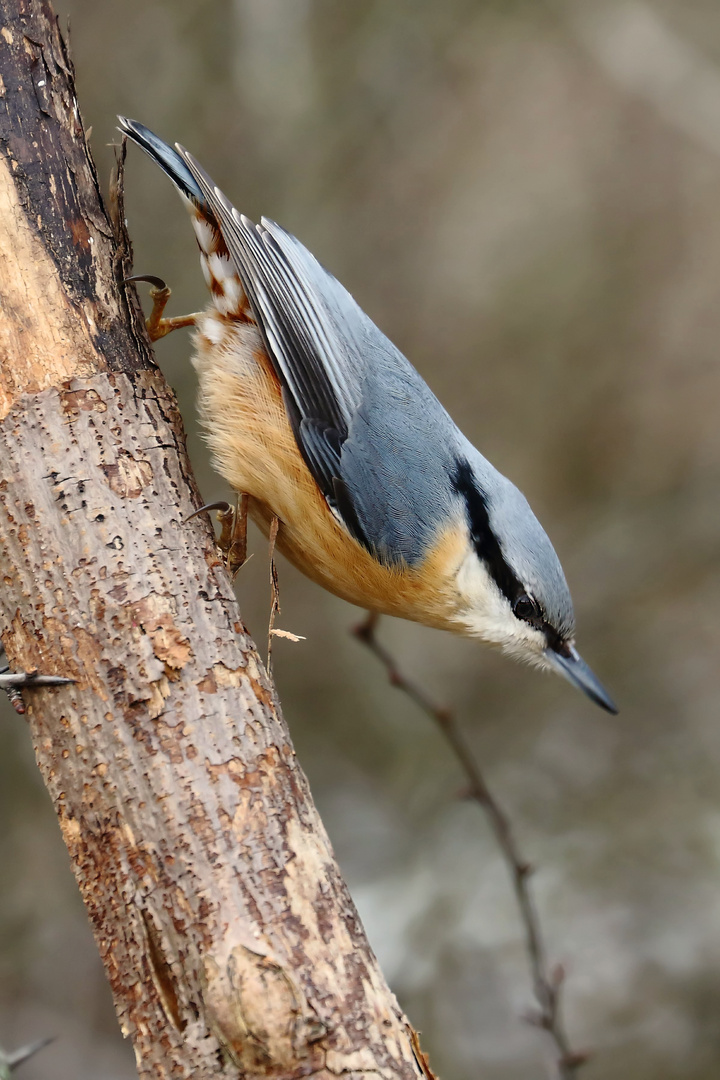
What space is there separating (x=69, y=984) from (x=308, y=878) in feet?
10.9

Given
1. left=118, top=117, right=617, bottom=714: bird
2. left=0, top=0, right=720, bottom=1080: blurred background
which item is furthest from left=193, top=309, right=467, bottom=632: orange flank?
left=0, top=0, right=720, bottom=1080: blurred background

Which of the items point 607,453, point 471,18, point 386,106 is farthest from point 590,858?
point 471,18

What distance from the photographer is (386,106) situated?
4.75 m

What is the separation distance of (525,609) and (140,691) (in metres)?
1.38

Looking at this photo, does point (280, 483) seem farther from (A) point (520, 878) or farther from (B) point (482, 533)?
(A) point (520, 878)

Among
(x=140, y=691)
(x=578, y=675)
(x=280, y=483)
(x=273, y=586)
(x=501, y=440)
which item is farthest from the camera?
(x=501, y=440)

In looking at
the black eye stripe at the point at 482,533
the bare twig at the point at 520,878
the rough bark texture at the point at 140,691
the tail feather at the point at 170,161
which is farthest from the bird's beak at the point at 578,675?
the tail feather at the point at 170,161

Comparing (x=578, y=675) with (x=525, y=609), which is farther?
(x=578, y=675)

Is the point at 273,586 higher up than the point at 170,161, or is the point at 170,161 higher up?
the point at 170,161

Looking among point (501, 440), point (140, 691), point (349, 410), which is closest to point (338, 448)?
point (349, 410)

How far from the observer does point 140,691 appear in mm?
1465

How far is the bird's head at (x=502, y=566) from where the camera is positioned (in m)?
2.48

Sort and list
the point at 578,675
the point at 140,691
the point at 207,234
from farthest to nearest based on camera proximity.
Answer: the point at 578,675, the point at 207,234, the point at 140,691

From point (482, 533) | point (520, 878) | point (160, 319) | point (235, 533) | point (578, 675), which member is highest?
point (160, 319)
